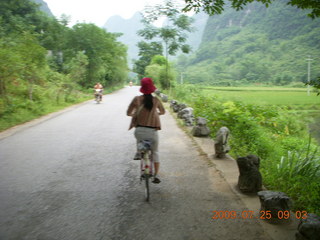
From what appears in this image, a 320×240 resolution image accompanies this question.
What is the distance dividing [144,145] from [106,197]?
106 cm

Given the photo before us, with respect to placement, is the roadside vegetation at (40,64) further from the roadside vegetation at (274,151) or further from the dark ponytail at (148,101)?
the roadside vegetation at (274,151)

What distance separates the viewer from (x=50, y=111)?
15.9 metres

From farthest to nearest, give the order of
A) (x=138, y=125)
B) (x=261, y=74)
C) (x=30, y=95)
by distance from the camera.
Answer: (x=261, y=74) < (x=30, y=95) < (x=138, y=125)

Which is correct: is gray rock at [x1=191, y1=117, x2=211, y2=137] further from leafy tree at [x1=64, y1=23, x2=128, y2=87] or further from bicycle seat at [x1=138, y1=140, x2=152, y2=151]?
leafy tree at [x1=64, y1=23, x2=128, y2=87]

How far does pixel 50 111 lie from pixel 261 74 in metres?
59.8

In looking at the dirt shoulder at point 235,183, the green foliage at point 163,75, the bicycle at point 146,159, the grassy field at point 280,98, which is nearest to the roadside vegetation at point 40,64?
the green foliage at point 163,75

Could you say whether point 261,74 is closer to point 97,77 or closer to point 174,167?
point 97,77

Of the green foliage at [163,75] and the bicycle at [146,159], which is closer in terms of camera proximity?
the bicycle at [146,159]

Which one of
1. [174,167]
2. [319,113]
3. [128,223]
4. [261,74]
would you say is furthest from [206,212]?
[261,74]

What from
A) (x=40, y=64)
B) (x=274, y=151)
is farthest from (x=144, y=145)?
(x=40, y=64)

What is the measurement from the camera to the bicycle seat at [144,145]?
4469 mm

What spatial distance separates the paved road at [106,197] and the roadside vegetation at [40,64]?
5301mm

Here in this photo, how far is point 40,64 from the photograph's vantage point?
15.7 meters

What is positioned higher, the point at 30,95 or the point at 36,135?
the point at 30,95
